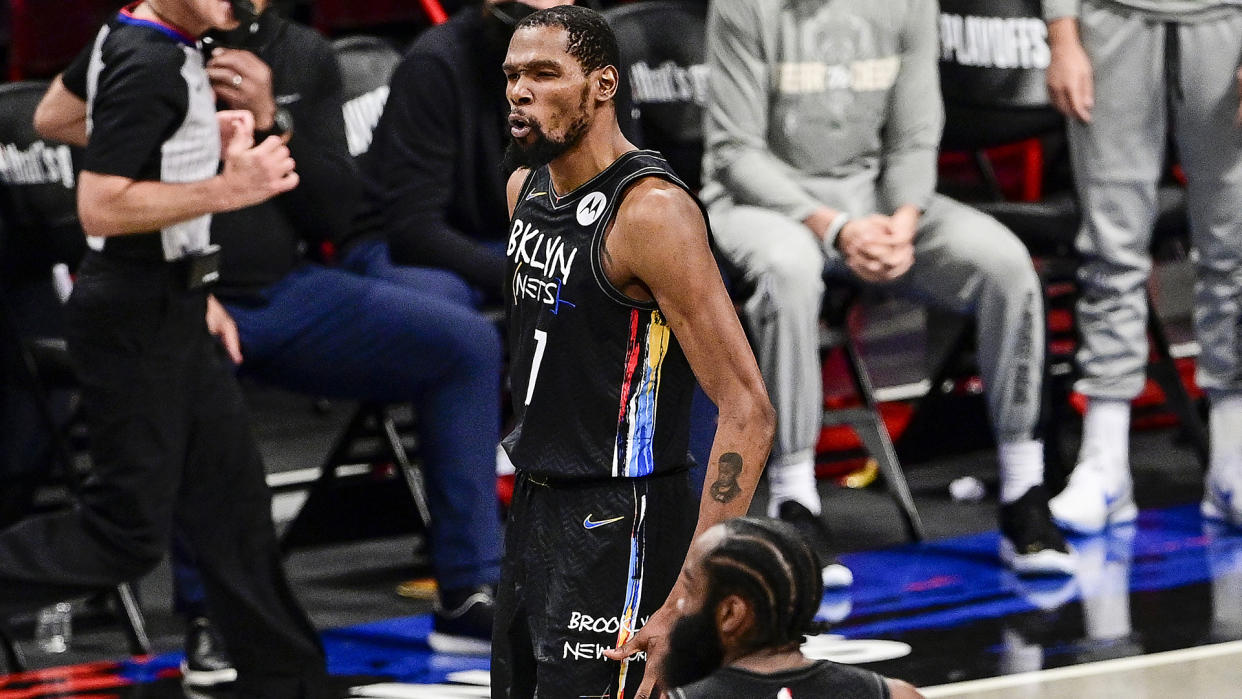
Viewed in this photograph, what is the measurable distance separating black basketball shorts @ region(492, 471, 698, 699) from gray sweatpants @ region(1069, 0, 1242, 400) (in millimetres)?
2652

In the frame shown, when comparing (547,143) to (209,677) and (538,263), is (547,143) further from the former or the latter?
(209,677)

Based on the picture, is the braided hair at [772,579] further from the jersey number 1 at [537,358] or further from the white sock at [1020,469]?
the white sock at [1020,469]

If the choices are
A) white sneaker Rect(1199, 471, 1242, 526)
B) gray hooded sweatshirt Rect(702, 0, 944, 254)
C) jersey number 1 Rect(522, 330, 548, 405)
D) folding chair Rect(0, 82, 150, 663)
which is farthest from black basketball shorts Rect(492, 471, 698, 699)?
white sneaker Rect(1199, 471, 1242, 526)

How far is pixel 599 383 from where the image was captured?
2.61 m

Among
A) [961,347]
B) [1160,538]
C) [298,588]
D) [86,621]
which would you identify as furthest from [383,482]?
[1160,538]

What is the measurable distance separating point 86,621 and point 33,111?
4.37ft

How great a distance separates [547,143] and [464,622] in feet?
6.35

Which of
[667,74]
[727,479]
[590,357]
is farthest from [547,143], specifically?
[667,74]

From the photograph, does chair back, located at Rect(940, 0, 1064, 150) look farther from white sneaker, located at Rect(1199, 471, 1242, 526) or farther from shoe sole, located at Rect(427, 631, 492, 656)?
shoe sole, located at Rect(427, 631, 492, 656)

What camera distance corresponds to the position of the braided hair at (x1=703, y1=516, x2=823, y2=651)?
2014mm

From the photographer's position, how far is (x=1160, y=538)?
4.93m

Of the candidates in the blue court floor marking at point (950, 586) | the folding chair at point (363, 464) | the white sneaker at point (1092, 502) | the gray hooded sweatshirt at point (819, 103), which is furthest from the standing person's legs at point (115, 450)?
the white sneaker at point (1092, 502)

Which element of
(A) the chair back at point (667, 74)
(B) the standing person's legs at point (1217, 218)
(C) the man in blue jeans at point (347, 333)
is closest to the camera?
(C) the man in blue jeans at point (347, 333)

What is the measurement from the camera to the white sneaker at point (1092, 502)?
4.96 metres
